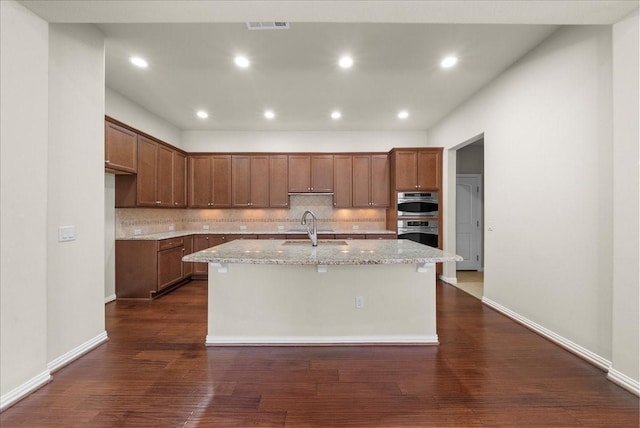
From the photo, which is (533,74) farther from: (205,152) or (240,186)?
(205,152)

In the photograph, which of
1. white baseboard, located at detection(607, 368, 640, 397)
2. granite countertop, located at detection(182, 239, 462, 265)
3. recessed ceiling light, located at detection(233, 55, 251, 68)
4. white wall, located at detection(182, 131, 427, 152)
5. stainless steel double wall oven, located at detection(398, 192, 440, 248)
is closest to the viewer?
white baseboard, located at detection(607, 368, 640, 397)

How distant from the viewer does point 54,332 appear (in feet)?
7.57

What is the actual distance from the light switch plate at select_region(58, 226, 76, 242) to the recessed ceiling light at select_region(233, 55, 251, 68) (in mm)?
2304

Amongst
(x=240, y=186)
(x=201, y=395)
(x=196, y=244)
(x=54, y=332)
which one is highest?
(x=240, y=186)

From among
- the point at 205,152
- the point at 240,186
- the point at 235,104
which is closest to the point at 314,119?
the point at 235,104

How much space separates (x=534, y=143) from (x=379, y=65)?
73.9 inches

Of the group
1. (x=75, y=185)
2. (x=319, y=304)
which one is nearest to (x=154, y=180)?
(x=75, y=185)

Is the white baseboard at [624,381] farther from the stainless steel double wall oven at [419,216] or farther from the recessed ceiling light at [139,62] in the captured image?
the recessed ceiling light at [139,62]

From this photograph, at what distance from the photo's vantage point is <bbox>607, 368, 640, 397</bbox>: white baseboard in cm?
198

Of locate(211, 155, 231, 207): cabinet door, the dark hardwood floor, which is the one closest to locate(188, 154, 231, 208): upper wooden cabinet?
locate(211, 155, 231, 207): cabinet door

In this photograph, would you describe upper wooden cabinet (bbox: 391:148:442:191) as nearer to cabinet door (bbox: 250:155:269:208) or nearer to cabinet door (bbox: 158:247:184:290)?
cabinet door (bbox: 250:155:269:208)

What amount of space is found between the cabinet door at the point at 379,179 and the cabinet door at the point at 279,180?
5.68 ft

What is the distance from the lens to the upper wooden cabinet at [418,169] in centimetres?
528

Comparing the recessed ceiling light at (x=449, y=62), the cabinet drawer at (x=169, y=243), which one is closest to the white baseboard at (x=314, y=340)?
the cabinet drawer at (x=169, y=243)
